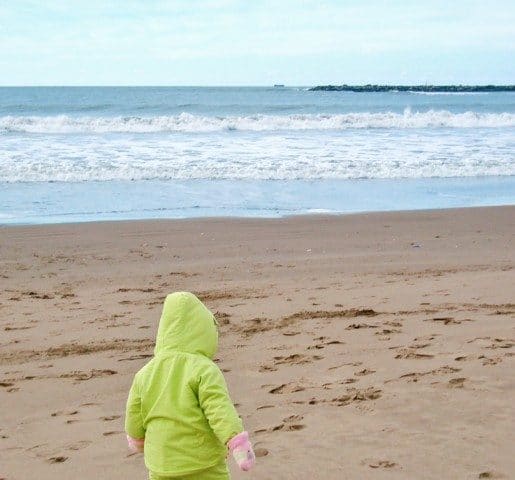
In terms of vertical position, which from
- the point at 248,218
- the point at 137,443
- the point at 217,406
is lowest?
the point at 248,218

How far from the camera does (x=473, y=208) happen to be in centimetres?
1248

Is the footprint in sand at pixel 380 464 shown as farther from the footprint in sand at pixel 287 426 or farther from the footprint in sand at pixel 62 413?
the footprint in sand at pixel 62 413

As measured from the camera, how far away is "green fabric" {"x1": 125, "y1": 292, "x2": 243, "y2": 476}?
8.36ft

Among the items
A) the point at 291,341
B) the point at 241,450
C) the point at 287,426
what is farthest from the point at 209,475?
the point at 291,341

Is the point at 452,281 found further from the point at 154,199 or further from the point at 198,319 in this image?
the point at 154,199

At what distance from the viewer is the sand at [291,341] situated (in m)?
3.75

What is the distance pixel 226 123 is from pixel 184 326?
31849 millimetres

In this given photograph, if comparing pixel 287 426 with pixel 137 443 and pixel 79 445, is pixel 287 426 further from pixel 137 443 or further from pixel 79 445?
pixel 137 443

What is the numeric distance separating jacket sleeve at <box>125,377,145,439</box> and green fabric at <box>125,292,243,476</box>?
2cm

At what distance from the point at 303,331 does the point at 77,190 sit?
9.98 m

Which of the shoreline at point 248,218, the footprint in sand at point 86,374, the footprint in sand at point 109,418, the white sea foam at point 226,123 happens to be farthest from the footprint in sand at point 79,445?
the white sea foam at point 226,123

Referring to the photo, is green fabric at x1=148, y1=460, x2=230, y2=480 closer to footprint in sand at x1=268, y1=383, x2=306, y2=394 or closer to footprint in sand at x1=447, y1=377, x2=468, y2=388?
footprint in sand at x1=268, y1=383, x2=306, y2=394

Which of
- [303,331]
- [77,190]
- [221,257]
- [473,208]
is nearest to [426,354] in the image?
[303,331]

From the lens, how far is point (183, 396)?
257 cm
